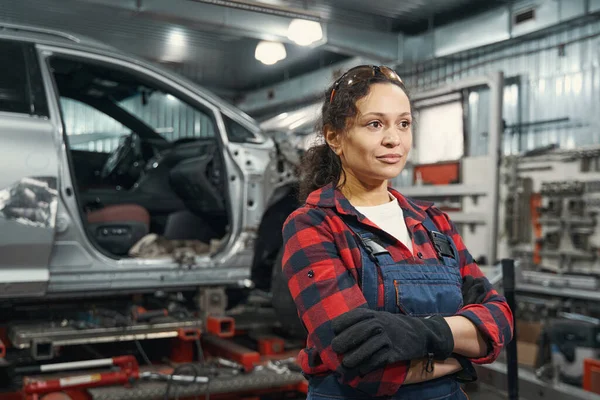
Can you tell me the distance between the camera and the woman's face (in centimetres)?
138

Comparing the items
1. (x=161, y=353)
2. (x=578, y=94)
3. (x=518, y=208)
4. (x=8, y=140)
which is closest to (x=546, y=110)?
(x=578, y=94)

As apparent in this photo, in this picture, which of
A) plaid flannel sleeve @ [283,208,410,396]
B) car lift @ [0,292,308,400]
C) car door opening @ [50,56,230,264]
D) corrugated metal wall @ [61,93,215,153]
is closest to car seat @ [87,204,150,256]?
car door opening @ [50,56,230,264]

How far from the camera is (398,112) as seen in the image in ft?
4.58

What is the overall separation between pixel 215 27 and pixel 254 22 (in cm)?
42

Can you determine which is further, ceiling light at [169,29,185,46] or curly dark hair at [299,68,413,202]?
ceiling light at [169,29,185,46]

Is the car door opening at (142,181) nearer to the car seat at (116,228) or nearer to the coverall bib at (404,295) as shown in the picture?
the car seat at (116,228)

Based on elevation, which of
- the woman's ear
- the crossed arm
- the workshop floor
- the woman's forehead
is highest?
the woman's forehead

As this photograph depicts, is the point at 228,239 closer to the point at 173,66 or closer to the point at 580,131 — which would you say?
the point at 580,131

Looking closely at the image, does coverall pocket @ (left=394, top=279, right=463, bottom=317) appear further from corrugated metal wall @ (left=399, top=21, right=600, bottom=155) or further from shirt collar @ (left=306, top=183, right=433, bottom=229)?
corrugated metal wall @ (left=399, top=21, right=600, bottom=155)

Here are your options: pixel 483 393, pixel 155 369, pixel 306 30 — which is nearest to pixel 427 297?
pixel 155 369

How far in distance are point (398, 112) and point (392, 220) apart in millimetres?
249

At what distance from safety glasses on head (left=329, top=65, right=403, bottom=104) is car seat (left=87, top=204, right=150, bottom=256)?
2.67 metres

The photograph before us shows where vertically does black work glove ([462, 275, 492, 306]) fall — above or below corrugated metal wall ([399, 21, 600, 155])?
below

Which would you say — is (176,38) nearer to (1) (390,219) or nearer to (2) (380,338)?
(1) (390,219)
